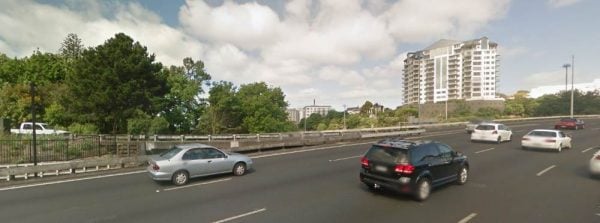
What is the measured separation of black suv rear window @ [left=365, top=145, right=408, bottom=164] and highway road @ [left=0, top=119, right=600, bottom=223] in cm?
110

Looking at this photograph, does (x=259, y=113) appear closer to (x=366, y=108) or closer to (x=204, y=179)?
(x=204, y=179)

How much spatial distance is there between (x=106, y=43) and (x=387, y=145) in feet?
116

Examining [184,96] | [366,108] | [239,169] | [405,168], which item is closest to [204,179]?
[239,169]

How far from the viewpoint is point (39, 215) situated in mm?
7508

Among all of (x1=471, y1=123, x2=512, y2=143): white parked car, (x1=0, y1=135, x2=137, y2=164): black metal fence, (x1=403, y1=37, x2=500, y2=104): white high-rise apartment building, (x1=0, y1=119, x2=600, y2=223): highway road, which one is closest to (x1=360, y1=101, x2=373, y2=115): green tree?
(x1=403, y1=37, x2=500, y2=104): white high-rise apartment building

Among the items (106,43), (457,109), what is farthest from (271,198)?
(457,109)

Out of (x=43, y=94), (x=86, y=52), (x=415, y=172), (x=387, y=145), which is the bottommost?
(x=415, y=172)

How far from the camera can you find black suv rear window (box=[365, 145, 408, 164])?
27.9 feet

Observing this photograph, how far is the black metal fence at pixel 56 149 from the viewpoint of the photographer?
19891mm

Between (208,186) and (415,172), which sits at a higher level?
(415,172)

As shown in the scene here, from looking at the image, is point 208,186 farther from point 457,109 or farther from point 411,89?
point 411,89

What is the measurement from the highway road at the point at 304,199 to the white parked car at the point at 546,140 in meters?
5.73

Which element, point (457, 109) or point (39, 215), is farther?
point (457, 109)

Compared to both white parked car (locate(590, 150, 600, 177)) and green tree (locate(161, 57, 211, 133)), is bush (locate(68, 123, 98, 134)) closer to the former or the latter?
green tree (locate(161, 57, 211, 133))
